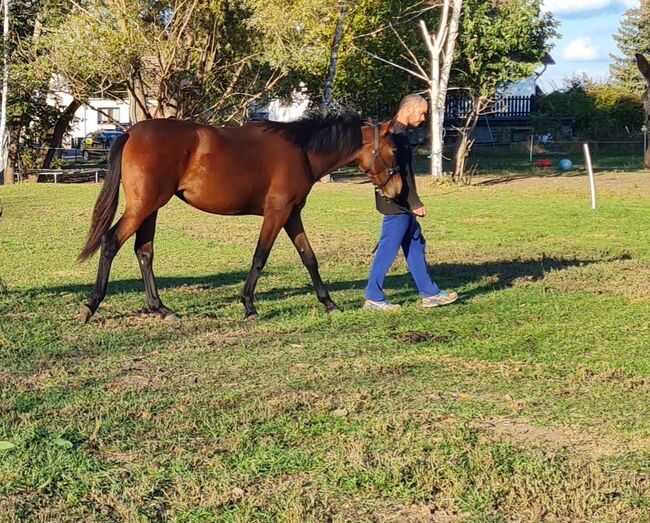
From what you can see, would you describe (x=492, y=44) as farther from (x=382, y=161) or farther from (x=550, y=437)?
(x=550, y=437)

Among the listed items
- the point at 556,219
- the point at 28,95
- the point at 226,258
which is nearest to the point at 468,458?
the point at 226,258

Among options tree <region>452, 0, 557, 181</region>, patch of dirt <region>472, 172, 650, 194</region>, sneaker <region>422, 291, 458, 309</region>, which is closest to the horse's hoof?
sneaker <region>422, 291, 458, 309</region>

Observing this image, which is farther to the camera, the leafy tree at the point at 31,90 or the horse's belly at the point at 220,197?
the leafy tree at the point at 31,90

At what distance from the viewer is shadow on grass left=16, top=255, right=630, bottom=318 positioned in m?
9.63

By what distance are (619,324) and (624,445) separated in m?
3.40

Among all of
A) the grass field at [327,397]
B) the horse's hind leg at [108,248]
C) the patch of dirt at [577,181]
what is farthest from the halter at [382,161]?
the patch of dirt at [577,181]

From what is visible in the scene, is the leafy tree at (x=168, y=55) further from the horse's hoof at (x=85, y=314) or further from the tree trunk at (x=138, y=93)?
the horse's hoof at (x=85, y=314)

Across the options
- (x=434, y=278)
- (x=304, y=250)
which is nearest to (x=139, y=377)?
(x=304, y=250)

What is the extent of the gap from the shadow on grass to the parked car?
111ft

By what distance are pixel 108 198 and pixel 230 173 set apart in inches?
43.2

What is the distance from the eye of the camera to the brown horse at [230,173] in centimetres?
800

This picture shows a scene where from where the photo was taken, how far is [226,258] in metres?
12.4

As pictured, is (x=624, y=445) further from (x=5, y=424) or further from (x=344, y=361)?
(x=5, y=424)

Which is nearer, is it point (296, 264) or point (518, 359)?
point (518, 359)
